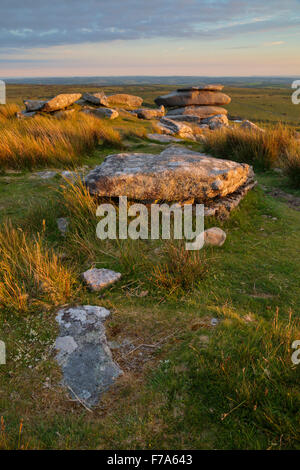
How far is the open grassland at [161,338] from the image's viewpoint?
198 cm

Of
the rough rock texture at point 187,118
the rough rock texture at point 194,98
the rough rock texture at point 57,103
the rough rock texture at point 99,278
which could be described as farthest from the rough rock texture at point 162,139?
the rough rock texture at point 194,98

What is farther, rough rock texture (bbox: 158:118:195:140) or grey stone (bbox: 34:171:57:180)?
rough rock texture (bbox: 158:118:195:140)

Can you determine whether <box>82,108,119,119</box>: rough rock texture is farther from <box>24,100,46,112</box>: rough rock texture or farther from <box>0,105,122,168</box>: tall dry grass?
<box>0,105,122,168</box>: tall dry grass

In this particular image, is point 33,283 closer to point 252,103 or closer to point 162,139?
point 162,139

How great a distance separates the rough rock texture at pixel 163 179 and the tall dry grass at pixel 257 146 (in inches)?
139

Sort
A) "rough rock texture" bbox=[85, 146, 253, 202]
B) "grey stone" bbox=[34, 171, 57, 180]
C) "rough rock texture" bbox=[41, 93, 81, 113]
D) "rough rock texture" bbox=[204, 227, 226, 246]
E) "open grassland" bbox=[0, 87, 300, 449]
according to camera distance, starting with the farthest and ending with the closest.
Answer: "rough rock texture" bbox=[41, 93, 81, 113] < "grey stone" bbox=[34, 171, 57, 180] < "rough rock texture" bbox=[85, 146, 253, 202] < "rough rock texture" bbox=[204, 227, 226, 246] < "open grassland" bbox=[0, 87, 300, 449]

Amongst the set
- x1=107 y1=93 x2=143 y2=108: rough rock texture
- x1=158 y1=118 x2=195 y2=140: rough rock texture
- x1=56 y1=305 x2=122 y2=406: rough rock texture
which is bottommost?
x1=56 y1=305 x2=122 y2=406: rough rock texture

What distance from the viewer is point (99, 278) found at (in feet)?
11.8

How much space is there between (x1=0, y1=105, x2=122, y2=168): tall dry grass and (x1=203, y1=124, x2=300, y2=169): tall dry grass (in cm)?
394

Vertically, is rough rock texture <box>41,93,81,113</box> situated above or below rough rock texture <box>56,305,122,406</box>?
above

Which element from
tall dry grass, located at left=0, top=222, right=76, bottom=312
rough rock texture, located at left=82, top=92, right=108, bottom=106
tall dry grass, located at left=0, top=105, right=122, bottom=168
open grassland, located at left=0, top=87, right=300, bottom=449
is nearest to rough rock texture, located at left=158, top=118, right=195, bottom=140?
rough rock texture, located at left=82, top=92, right=108, bottom=106

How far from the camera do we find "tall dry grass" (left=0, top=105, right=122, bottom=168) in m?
7.54

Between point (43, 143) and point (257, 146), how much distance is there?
577 centimetres

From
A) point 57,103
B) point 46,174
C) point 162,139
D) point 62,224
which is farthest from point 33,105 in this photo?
point 62,224
